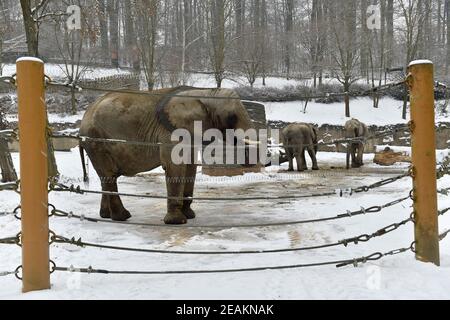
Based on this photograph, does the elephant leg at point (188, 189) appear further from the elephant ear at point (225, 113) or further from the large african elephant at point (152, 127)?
the elephant ear at point (225, 113)

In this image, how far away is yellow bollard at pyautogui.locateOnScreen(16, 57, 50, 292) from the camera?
325 centimetres

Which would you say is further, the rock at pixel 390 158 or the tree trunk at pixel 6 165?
the rock at pixel 390 158

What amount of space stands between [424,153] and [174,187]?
3.12 metres

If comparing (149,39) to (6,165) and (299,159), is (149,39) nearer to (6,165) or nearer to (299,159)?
(299,159)

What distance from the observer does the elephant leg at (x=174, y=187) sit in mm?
6059

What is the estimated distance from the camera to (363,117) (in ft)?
104

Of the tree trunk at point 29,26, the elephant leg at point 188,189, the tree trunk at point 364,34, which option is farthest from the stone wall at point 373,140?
the elephant leg at point 188,189

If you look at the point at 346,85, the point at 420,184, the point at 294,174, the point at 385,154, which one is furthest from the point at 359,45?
the point at 420,184

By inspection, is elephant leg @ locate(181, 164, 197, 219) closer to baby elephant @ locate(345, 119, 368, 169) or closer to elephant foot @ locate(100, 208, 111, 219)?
elephant foot @ locate(100, 208, 111, 219)

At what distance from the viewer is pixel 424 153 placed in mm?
3744

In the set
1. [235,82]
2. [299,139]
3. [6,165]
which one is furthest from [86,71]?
[6,165]

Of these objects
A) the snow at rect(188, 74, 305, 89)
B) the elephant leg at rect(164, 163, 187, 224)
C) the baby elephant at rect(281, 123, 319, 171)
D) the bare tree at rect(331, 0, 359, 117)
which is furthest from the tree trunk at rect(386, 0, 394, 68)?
the elephant leg at rect(164, 163, 187, 224)

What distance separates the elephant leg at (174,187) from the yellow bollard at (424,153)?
2.96 meters
